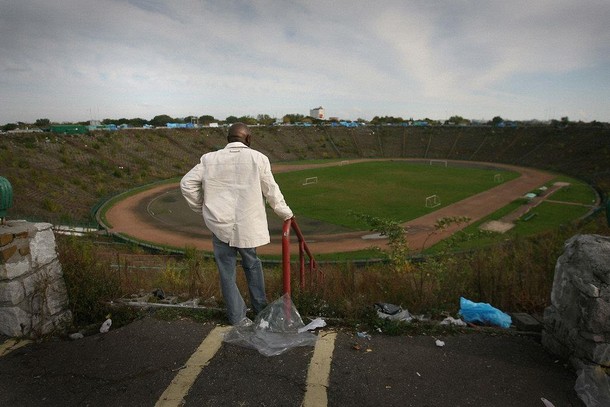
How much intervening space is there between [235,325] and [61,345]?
160cm

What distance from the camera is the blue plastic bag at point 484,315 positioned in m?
4.28

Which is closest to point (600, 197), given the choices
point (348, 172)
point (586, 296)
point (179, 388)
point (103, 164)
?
point (348, 172)

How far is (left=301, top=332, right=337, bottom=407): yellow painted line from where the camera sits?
2896mm

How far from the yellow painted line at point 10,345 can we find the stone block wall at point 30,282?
2.3 inches

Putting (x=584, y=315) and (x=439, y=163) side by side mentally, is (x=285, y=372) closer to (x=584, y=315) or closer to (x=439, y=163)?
(x=584, y=315)

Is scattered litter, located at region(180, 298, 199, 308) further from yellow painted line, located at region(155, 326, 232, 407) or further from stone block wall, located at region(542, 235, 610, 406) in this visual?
stone block wall, located at region(542, 235, 610, 406)

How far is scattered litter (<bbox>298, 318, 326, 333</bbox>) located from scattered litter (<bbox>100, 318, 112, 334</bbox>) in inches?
78.2

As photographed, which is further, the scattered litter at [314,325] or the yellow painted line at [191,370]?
the scattered litter at [314,325]

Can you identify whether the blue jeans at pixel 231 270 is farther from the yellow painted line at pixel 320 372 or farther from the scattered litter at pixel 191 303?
the yellow painted line at pixel 320 372

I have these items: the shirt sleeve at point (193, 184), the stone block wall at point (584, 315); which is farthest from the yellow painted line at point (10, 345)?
the stone block wall at point (584, 315)

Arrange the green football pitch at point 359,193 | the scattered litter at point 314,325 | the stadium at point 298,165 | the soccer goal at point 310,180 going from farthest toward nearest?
1. the soccer goal at point 310,180
2. the green football pitch at point 359,193
3. the stadium at point 298,165
4. the scattered litter at point 314,325

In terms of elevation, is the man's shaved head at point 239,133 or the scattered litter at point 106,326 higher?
the man's shaved head at point 239,133

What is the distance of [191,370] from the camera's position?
3248mm

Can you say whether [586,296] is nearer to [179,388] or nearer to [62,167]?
[179,388]
